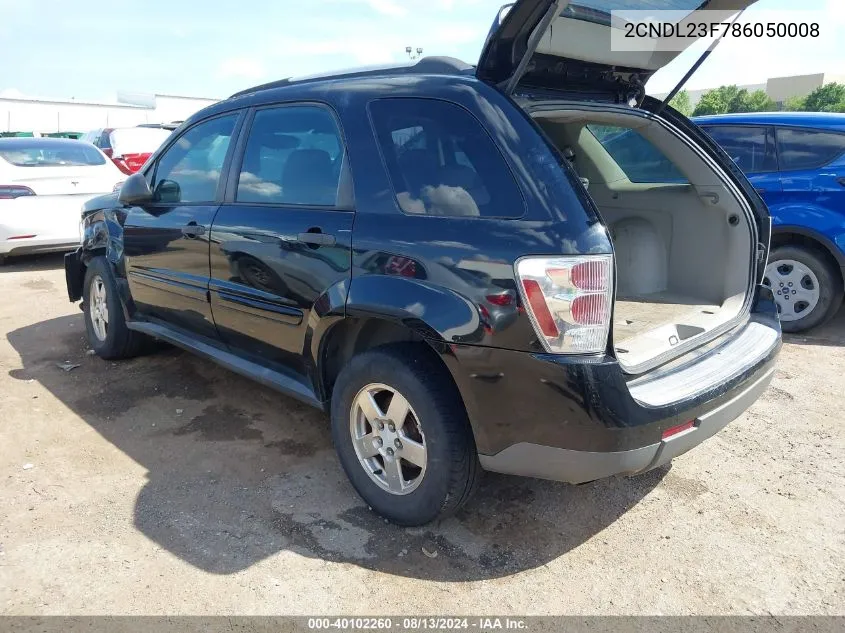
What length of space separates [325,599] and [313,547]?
1.07 ft

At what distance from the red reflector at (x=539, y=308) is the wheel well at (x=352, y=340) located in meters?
0.61

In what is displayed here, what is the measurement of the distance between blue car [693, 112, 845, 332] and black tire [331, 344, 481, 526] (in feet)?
12.8

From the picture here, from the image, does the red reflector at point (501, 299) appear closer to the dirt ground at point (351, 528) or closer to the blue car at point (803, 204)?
the dirt ground at point (351, 528)

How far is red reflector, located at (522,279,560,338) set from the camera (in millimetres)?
2232

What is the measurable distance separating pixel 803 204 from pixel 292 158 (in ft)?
13.6

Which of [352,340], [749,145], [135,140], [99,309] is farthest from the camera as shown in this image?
[135,140]

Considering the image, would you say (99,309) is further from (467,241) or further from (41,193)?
(41,193)

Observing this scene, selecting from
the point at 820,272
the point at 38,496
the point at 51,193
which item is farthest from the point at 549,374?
the point at 51,193

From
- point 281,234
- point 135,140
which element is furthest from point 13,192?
point 135,140

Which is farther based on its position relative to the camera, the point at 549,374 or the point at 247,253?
the point at 247,253

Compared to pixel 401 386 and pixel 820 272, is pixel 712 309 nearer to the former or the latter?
pixel 401 386

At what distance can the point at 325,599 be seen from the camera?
241 centimetres

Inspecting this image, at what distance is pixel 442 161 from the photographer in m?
2.54

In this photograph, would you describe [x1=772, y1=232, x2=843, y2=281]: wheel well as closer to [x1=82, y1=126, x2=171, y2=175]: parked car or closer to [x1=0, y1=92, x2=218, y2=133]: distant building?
[x1=82, y1=126, x2=171, y2=175]: parked car
